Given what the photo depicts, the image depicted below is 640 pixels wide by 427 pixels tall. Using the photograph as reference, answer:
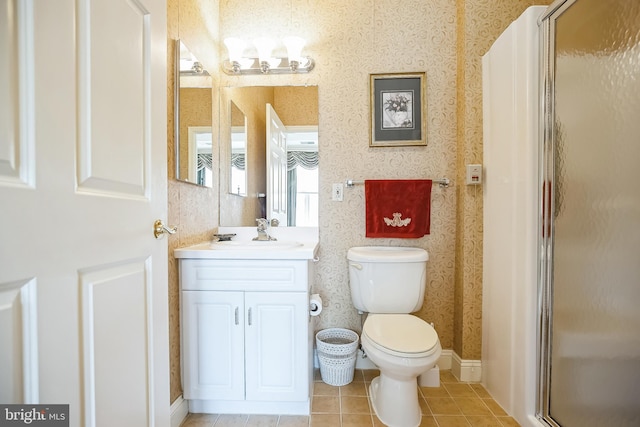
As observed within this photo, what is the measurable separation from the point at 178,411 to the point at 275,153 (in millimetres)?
1481

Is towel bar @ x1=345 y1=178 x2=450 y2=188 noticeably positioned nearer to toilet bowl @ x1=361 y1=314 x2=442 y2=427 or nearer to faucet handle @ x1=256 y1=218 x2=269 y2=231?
faucet handle @ x1=256 y1=218 x2=269 y2=231

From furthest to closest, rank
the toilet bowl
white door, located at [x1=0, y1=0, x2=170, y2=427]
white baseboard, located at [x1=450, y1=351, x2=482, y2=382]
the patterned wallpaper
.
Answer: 1. the patterned wallpaper
2. white baseboard, located at [x1=450, y1=351, x2=482, y2=382]
3. the toilet bowl
4. white door, located at [x1=0, y1=0, x2=170, y2=427]

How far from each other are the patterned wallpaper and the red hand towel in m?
0.08

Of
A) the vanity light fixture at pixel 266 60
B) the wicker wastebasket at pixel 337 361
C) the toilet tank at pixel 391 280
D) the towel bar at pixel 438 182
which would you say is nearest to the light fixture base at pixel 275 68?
the vanity light fixture at pixel 266 60

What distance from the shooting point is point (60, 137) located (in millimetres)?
583

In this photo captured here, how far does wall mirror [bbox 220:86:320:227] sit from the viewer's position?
1.83 meters

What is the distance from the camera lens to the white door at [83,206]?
0.51 m

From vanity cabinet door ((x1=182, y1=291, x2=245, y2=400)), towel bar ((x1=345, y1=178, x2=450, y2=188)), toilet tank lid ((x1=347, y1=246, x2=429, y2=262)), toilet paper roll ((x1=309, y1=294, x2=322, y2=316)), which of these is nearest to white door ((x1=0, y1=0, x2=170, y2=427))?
vanity cabinet door ((x1=182, y1=291, x2=245, y2=400))

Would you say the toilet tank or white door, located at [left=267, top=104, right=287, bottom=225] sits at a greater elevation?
white door, located at [left=267, top=104, right=287, bottom=225]

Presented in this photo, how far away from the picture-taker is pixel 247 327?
1332mm

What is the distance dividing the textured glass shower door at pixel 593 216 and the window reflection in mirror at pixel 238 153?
1.63 meters

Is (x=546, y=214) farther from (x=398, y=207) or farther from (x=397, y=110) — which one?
(x=397, y=110)

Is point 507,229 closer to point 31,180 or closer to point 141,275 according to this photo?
point 141,275

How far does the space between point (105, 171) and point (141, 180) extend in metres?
0.14
